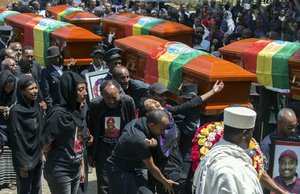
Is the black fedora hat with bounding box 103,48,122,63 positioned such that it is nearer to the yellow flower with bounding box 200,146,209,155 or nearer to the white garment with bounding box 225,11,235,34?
the yellow flower with bounding box 200,146,209,155

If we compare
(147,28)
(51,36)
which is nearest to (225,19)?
(147,28)

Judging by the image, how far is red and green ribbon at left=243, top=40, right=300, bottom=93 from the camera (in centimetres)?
673

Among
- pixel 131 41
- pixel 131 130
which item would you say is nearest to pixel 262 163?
pixel 131 130

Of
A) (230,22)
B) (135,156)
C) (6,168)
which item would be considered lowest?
(6,168)

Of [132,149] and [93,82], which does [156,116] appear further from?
[93,82]

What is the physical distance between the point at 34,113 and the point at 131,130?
3.67ft

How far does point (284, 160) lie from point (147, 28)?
5006 millimetres

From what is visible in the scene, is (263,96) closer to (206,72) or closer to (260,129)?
(260,129)

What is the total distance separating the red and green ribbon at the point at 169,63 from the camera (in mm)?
6637

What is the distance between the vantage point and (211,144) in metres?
4.21

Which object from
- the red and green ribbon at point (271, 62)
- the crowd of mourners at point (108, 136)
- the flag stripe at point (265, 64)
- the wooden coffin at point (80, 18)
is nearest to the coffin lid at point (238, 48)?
the red and green ribbon at point (271, 62)

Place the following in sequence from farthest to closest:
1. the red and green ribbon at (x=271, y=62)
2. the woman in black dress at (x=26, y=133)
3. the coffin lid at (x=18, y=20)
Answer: the coffin lid at (x=18, y=20), the red and green ribbon at (x=271, y=62), the woman in black dress at (x=26, y=133)

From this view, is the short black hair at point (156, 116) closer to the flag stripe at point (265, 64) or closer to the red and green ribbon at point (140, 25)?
the flag stripe at point (265, 64)

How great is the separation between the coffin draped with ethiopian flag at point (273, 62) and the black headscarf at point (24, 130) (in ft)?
9.33
